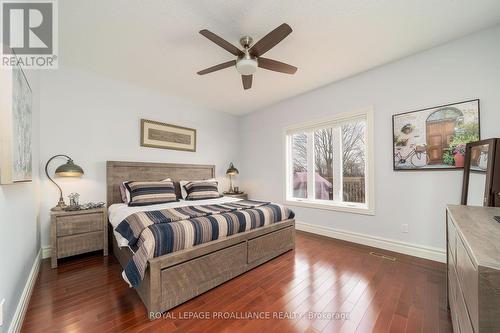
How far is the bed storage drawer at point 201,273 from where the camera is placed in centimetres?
167

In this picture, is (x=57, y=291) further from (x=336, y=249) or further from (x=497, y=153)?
(x=497, y=153)

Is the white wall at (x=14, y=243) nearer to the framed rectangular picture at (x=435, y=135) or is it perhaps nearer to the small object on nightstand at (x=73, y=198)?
the small object on nightstand at (x=73, y=198)

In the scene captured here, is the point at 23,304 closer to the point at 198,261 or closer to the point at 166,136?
the point at 198,261

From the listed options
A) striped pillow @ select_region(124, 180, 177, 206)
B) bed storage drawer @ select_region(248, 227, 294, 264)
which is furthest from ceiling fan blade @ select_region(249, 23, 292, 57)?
striped pillow @ select_region(124, 180, 177, 206)

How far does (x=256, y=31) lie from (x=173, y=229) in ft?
6.96

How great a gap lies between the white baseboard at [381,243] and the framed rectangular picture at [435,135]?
3.32 ft

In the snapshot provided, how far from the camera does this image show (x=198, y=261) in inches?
72.9

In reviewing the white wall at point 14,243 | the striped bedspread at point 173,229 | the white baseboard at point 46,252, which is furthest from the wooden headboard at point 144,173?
the striped bedspread at point 173,229

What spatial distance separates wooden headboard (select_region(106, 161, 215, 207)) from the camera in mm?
3141

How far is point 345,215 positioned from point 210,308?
8.12 ft

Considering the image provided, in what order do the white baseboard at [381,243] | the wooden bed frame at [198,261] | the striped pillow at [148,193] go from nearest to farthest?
the wooden bed frame at [198,261]
the white baseboard at [381,243]
the striped pillow at [148,193]

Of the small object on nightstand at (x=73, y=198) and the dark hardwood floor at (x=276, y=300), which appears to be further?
the small object on nightstand at (x=73, y=198)

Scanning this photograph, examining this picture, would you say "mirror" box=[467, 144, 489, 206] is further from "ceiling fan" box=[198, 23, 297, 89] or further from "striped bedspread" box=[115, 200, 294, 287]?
"striped bedspread" box=[115, 200, 294, 287]

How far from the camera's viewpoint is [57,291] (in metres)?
1.92
